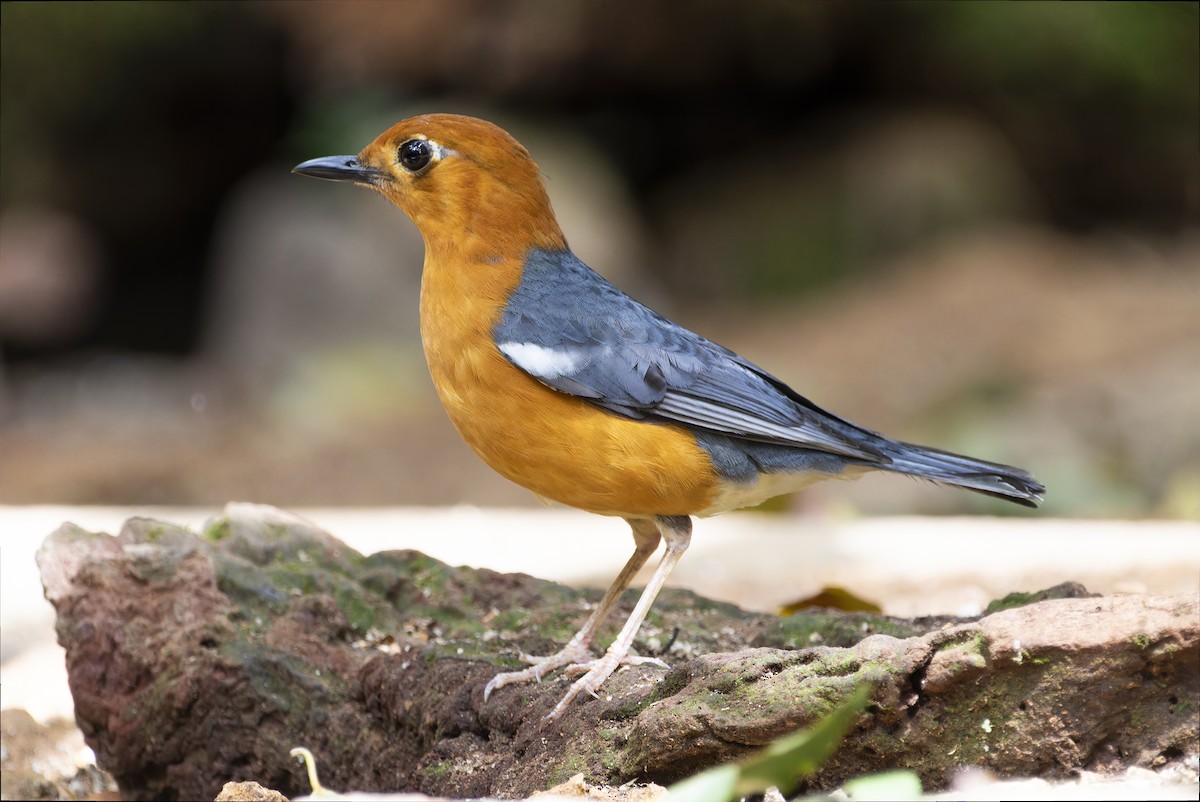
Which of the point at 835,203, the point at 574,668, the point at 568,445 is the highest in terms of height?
the point at 835,203

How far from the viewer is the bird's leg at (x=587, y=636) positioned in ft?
13.8

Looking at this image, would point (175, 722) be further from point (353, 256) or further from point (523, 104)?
point (523, 104)

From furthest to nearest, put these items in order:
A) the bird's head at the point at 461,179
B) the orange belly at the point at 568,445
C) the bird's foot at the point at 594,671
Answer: the bird's head at the point at 461,179
the orange belly at the point at 568,445
the bird's foot at the point at 594,671

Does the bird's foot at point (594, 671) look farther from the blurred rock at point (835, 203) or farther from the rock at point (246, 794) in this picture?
the blurred rock at point (835, 203)

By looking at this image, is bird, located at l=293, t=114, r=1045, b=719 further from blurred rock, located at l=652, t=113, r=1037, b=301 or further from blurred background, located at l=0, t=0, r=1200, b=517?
blurred rock, located at l=652, t=113, r=1037, b=301

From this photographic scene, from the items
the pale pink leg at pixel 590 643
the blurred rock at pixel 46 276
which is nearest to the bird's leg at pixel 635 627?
the pale pink leg at pixel 590 643

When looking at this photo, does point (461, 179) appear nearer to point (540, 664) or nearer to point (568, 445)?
point (568, 445)

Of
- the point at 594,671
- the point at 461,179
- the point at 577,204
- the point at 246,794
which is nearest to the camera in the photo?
the point at 246,794

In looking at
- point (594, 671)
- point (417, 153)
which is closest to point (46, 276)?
point (417, 153)

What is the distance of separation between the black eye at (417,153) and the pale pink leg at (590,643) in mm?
1532

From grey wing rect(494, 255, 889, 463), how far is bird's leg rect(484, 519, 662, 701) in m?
0.54

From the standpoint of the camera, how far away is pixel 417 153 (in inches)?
190

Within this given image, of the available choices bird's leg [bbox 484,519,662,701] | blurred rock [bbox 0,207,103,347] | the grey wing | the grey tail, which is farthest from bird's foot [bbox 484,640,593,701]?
blurred rock [bbox 0,207,103,347]

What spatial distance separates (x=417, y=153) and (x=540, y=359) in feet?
3.16
